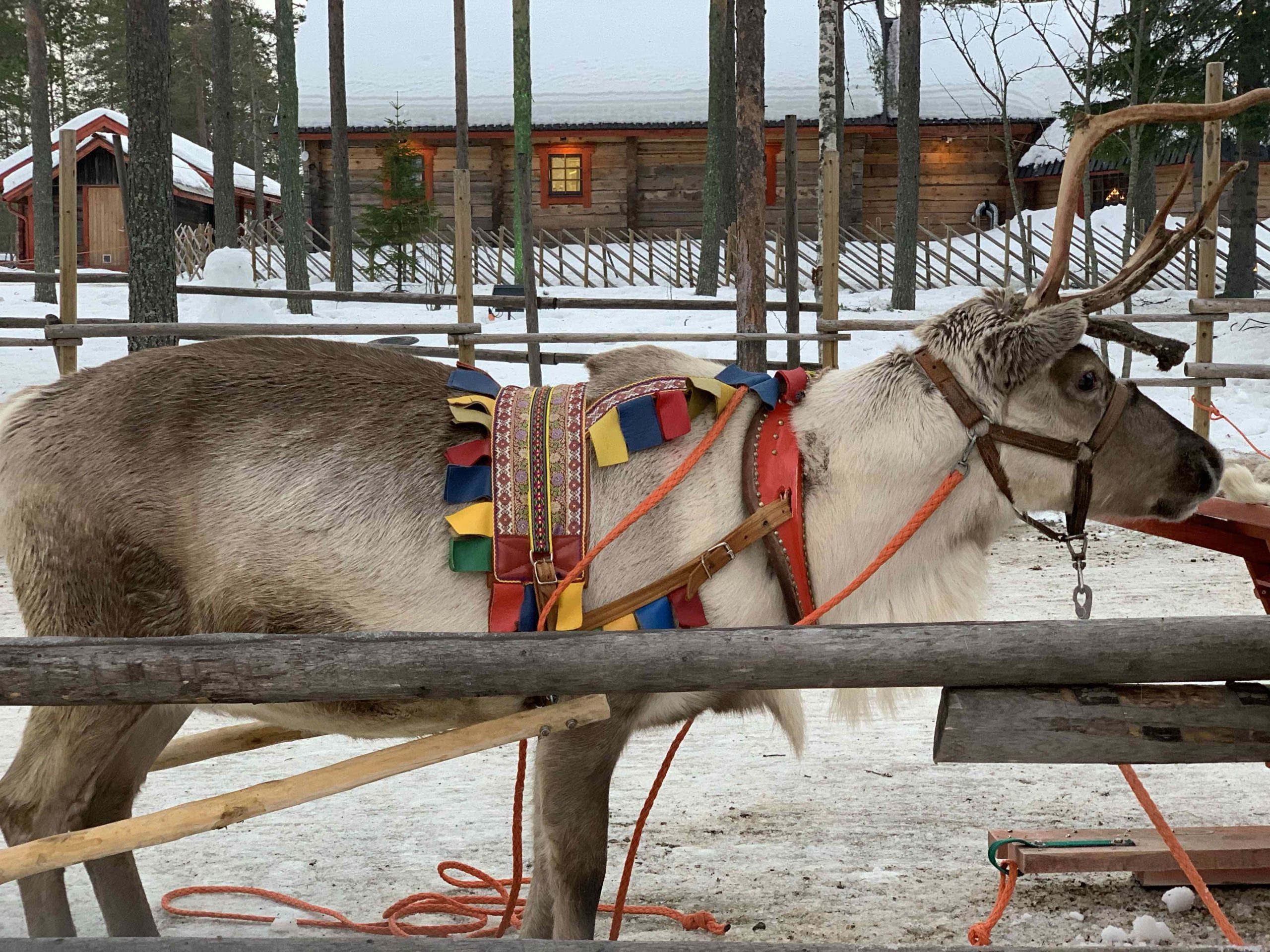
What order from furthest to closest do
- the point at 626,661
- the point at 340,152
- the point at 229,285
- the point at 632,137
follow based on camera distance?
the point at 632,137
the point at 340,152
the point at 229,285
the point at 626,661

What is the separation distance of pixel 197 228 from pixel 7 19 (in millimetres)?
7245

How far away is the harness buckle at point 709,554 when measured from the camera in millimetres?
2648

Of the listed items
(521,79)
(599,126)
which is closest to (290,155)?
(521,79)

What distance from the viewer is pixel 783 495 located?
2717 mm

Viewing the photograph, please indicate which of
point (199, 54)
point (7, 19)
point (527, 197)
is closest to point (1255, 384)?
point (527, 197)

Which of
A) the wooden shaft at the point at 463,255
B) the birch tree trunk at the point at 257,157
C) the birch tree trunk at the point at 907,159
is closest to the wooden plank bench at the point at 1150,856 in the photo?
the wooden shaft at the point at 463,255

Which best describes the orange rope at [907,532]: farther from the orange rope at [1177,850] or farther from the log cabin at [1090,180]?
the log cabin at [1090,180]

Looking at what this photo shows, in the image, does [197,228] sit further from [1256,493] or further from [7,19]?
[1256,493]

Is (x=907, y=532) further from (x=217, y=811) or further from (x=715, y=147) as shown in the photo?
(x=715, y=147)

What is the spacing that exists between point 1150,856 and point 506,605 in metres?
2.02

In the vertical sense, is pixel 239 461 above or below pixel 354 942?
above

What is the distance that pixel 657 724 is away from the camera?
2852 millimetres

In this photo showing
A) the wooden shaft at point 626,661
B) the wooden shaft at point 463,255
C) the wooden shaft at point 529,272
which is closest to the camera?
the wooden shaft at point 626,661

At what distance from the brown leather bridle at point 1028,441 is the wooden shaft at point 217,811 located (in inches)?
43.1
